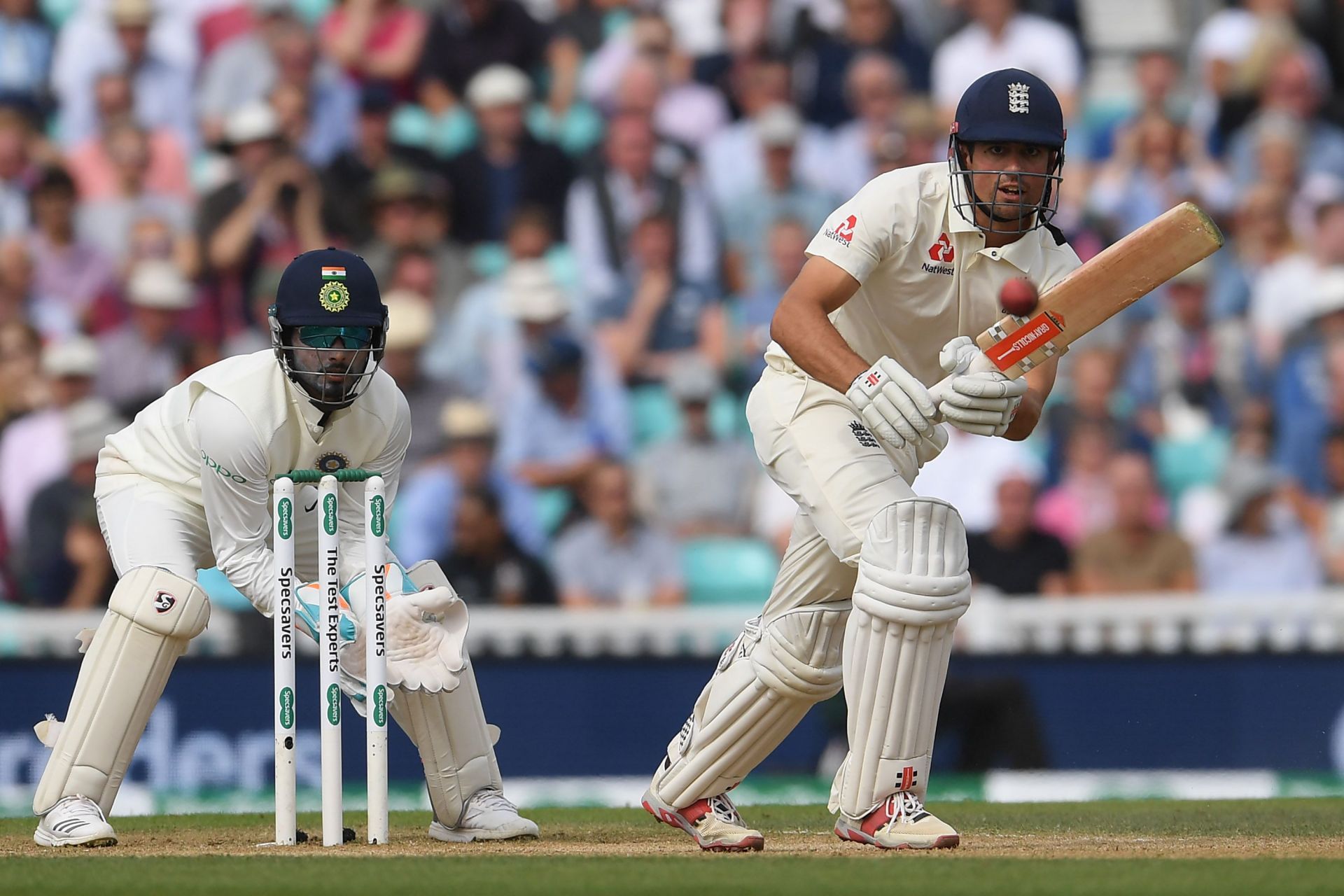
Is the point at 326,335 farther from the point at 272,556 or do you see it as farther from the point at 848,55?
the point at 848,55

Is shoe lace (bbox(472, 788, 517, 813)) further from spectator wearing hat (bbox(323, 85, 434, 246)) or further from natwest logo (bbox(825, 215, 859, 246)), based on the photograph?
spectator wearing hat (bbox(323, 85, 434, 246))

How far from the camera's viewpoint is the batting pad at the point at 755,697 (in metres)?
5.15

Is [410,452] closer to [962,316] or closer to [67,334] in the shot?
[67,334]

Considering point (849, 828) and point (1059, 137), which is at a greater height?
point (1059, 137)

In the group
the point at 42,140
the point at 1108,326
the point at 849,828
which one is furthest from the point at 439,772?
the point at 42,140

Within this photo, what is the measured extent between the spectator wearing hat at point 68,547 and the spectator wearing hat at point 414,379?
1.29 meters

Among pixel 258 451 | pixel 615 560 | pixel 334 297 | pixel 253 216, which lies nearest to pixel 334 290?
pixel 334 297

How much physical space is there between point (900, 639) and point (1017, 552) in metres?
4.11

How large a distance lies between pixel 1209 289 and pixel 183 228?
499 centimetres

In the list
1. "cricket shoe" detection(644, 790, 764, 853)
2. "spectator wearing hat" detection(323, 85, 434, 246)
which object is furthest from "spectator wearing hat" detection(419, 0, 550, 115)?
"cricket shoe" detection(644, 790, 764, 853)

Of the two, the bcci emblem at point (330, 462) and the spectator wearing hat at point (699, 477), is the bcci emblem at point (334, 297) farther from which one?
the spectator wearing hat at point (699, 477)

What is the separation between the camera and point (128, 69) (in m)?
11.1

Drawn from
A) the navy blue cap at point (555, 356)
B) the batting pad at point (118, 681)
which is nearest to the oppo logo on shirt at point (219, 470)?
the batting pad at point (118, 681)

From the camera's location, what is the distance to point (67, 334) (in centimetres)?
1038
